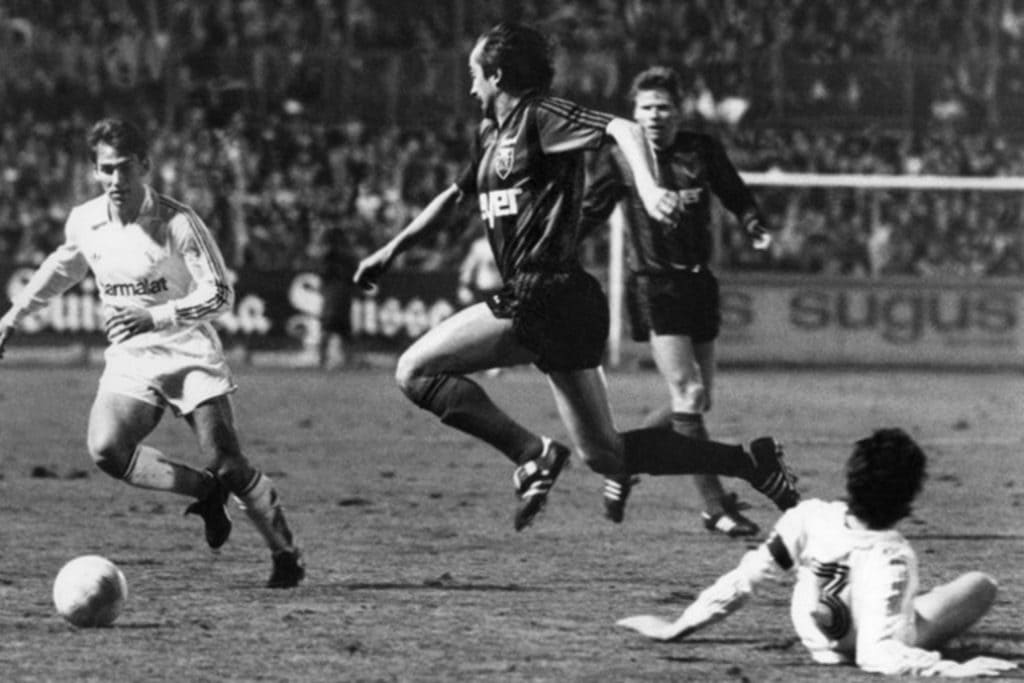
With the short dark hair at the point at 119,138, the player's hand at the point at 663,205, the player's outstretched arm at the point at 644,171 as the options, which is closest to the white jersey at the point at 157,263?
the short dark hair at the point at 119,138

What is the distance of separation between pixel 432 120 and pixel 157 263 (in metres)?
21.5

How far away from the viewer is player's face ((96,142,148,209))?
8789mm

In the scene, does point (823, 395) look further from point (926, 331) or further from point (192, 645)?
point (192, 645)

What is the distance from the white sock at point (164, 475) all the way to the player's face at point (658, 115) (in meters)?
3.28

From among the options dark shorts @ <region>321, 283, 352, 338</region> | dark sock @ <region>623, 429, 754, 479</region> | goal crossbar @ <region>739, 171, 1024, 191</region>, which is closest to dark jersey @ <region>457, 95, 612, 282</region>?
dark sock @ <region>623, 429, 754, 479</region>

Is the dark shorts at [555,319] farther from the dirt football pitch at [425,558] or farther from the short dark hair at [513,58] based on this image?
the dirt football pitch at [425,558]

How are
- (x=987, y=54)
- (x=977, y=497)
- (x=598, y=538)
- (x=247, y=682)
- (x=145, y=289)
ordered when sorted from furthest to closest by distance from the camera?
(x=987, y=54) → (x=977, y=497) → (x=598, y=538) → (x=145, y=289) → (x=247, y=682)

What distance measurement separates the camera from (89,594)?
794 cm

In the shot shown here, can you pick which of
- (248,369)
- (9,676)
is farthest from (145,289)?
(248,369)

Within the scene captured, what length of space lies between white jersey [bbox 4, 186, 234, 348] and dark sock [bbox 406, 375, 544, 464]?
905 millimetres

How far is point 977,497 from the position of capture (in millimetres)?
13195

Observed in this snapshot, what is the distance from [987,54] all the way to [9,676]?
25038 mm

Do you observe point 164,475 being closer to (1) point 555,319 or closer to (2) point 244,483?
(2) point 244,483

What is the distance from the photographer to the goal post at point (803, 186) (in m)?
27.5
